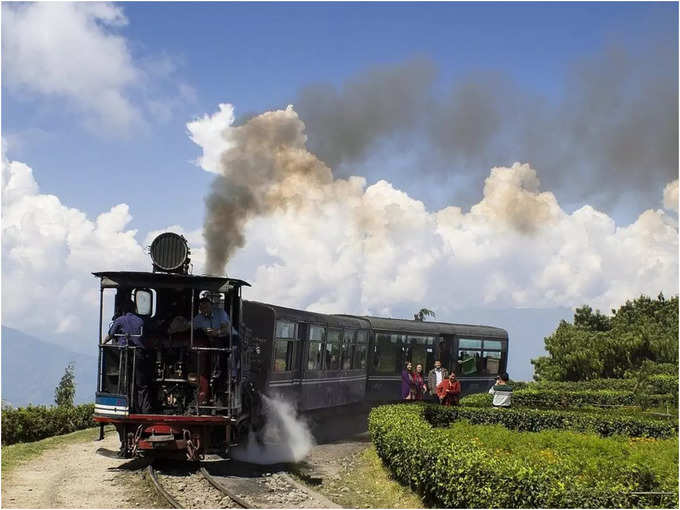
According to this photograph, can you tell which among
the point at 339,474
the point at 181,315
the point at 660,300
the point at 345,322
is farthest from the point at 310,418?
the point at 660,300

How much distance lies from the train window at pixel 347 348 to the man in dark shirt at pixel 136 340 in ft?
32.7

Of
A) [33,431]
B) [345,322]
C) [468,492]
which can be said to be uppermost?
[345,322]

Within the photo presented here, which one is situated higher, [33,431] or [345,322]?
[345,322]

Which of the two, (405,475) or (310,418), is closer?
(405,475)

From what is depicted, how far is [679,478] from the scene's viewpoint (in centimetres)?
1110

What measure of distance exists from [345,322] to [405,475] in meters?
11.2

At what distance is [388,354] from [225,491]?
1555 centimetres

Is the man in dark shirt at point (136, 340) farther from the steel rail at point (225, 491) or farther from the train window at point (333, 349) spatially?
the train window at point (333, 349)

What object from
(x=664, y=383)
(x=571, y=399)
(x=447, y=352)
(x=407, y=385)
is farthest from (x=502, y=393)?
(x=664, y=383)

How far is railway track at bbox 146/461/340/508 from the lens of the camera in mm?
13078

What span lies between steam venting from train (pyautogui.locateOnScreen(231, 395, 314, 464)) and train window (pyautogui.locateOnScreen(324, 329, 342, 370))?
268 cm

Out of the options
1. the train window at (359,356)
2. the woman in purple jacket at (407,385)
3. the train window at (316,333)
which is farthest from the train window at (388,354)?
the train window at (316,333)

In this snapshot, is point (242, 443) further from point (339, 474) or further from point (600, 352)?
point (600, 352)

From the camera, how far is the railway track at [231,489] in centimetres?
1308
